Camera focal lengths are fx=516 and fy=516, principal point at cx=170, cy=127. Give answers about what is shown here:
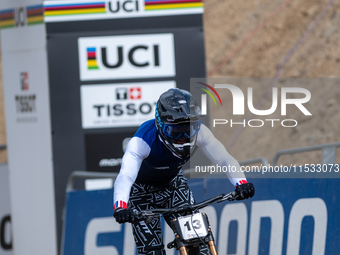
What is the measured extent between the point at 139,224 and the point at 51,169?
4.10 metres

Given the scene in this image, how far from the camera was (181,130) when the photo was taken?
4.26m

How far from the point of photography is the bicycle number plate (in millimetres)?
3970

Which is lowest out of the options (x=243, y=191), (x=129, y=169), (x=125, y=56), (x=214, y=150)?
(x=243, y=191)

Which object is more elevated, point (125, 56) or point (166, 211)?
point (125, 56)

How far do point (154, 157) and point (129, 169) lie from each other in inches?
13.3

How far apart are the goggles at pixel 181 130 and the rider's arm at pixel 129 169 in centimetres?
36

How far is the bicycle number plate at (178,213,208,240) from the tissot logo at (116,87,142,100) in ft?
14.2

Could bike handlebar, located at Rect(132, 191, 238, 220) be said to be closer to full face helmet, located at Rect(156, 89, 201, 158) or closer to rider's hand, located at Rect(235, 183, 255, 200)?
rider's hand, located at Rect(235, 183, 255, 200)

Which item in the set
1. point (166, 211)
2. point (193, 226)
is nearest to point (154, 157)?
point (166, 211)

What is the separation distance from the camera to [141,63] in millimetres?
8180

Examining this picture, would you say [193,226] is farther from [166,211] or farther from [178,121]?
[178,121]

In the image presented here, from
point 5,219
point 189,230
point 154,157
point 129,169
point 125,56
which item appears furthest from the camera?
point 5,219

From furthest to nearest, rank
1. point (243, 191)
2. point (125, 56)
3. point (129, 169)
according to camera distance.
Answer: point (125, 56) < point (129, 169) < point (243, 191)

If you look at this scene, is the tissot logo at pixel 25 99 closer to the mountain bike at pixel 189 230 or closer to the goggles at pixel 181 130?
the goggles at pixel 181 130
